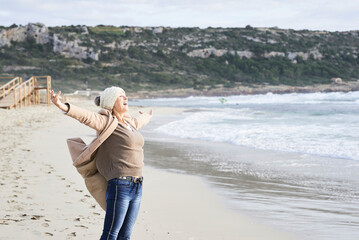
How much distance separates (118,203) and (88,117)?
0.60m

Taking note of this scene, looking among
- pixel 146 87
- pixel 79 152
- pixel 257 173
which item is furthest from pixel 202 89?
pixel 79 152

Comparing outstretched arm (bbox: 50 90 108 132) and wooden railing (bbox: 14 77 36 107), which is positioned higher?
outstretched arm (bbox: 50 90 108 132)

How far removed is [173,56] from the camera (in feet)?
264

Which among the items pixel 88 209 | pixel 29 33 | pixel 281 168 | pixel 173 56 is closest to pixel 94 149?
pixel 88 209

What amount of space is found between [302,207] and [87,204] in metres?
2.57

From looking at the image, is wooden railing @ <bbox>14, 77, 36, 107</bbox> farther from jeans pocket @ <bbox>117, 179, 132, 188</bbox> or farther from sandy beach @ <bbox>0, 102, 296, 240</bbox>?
jeans pocket @ <bbox>117, 179, 132, 188</bbox>

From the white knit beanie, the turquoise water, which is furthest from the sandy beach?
the white knit beanie

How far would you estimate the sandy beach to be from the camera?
4242 mm

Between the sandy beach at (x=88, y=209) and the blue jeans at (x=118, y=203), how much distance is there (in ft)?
3.85

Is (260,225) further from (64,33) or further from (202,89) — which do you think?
(64,33)

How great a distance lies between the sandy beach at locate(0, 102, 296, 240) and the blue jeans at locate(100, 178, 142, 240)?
117 centimetres

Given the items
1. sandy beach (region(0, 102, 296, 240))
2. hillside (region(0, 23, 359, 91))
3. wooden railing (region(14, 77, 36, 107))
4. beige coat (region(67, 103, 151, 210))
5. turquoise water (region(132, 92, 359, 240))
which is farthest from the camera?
hillside (region(0, 23, 359, 91))

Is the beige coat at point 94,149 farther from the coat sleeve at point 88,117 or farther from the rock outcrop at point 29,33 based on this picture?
the rock outcrop at point 29,33

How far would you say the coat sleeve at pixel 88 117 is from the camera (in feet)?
9.10
